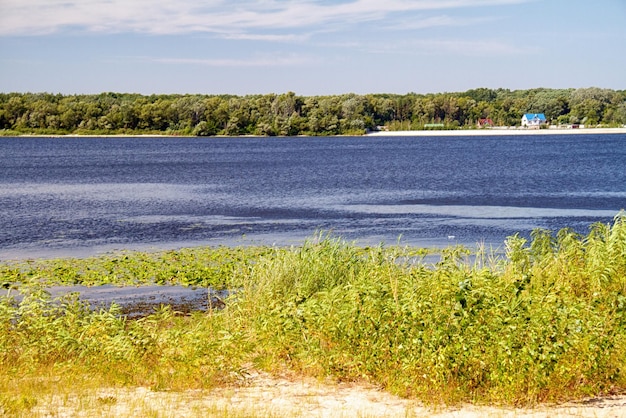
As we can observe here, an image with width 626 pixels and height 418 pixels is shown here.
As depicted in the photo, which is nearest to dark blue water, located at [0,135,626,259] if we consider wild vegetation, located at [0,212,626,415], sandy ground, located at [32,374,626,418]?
wild vegetation, located at [0,212,626,415]

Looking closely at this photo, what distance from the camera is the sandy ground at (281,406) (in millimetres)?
9328

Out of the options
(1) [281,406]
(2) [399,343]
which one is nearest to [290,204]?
(2) [399,343]

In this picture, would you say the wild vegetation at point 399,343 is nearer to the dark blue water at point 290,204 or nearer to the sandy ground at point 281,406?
the sandy ground at point 281,406

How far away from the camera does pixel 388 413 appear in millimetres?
9547

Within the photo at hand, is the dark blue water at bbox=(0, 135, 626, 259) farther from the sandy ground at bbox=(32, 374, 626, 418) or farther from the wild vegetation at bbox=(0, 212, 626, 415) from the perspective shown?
the sandy ground at bbox=(32, 374, 626, 418)

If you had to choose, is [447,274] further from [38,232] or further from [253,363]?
[38,232]

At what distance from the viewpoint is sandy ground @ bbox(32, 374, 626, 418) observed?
9328 millimetres

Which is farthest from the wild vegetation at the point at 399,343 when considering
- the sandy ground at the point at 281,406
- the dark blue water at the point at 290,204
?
the dark blue water at the point at 290,204

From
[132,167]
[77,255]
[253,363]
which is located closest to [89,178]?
[132,167]

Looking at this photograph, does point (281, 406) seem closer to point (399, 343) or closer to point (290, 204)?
point (399, 343)

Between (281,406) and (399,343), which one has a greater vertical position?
(399,343)

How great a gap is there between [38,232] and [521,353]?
25233 millimetres

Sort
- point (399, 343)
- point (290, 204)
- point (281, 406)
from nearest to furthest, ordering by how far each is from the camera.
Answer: point (281, 406) → point (399, 343) → point (290, 204)

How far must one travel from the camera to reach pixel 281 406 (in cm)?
980
